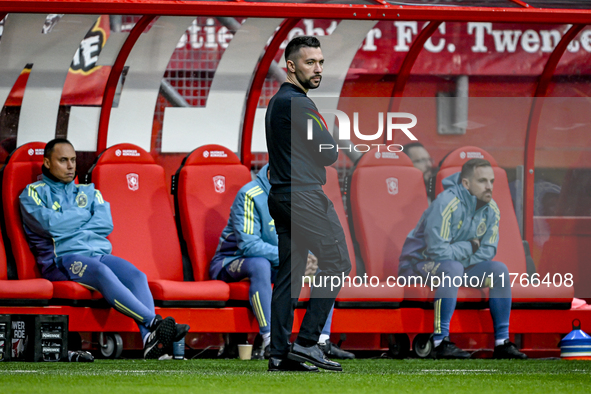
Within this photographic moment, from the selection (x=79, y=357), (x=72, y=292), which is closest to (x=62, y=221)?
(x=72, y=292)

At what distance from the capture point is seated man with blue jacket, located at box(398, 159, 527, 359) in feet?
17.0

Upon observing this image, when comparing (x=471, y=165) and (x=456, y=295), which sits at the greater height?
(x=471, y=165)

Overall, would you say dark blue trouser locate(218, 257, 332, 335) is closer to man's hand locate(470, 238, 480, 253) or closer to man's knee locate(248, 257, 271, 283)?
man's knee locate(248, 257, 271, 283)

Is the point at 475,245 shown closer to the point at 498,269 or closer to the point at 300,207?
the point at 498,269

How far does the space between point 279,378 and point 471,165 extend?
8.04 feet

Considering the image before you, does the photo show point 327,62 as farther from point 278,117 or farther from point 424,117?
point 278,117

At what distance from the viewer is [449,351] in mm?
5086

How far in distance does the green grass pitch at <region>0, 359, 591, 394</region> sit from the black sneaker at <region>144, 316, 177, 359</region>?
0.21 feet

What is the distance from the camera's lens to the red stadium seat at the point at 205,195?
5.48 m

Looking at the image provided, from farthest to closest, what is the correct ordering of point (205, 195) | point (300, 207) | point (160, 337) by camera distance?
point (205, 195) < point (160, 337) < point (300, 207)

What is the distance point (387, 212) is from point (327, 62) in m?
1.10

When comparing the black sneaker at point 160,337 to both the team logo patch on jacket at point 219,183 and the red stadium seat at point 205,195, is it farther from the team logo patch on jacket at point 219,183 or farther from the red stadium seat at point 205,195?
the team logo patch on jacket at point 219,183

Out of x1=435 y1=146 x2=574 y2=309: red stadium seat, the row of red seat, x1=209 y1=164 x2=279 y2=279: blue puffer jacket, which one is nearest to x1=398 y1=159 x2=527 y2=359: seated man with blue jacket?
the row of red seat

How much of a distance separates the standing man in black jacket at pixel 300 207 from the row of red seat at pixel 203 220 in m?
1.40
